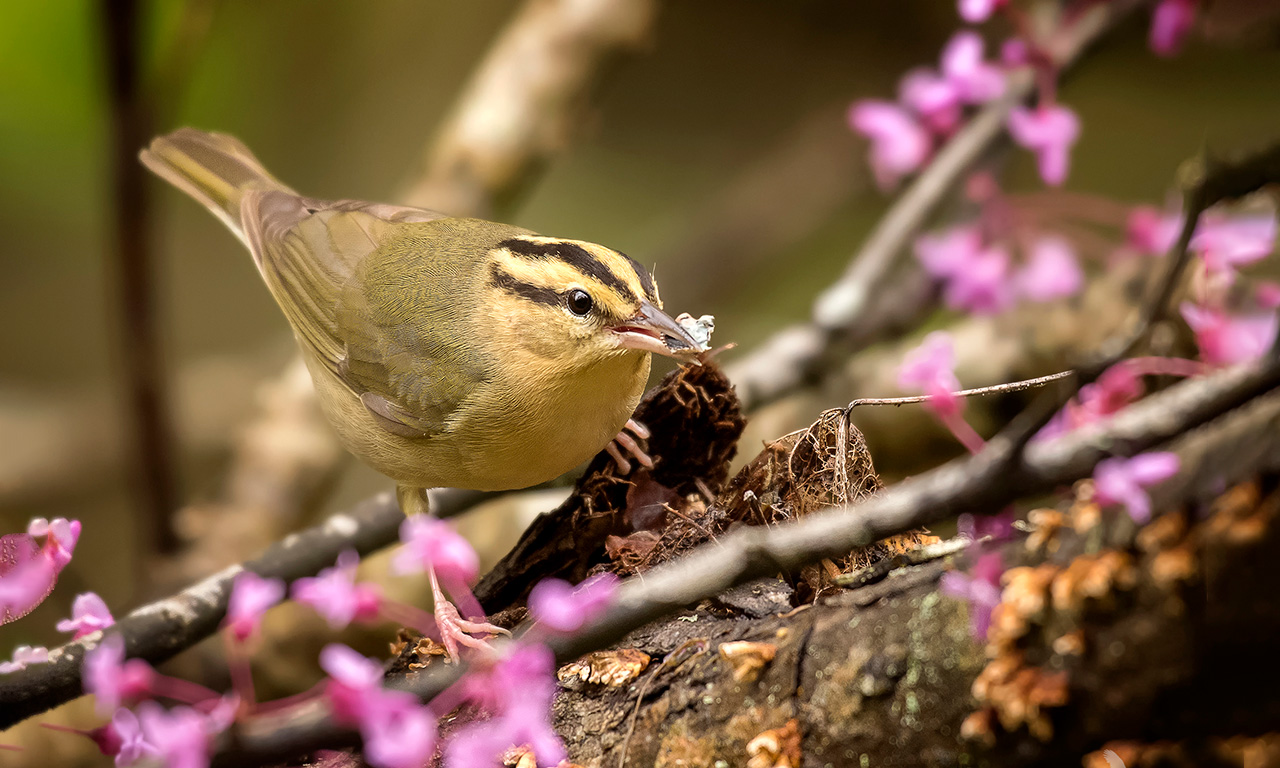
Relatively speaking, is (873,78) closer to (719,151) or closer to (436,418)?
(719,151)

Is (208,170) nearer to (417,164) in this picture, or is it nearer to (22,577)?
(22,577)

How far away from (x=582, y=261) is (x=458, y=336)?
56 cm

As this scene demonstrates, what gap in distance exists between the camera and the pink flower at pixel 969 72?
347 centimetres

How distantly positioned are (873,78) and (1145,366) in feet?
Answer: 21.6

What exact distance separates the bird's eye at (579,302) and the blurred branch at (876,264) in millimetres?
1683

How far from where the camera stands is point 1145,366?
2.39m

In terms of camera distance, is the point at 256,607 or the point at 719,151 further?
the point at 719,151

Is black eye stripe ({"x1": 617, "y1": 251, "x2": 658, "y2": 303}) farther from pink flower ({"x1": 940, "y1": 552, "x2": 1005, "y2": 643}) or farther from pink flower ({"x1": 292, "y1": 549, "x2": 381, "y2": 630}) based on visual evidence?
pink flower ({"x1": 940, "y1": 552, "x2": 1005, "y2": 643})

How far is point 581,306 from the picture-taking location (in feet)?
A: 8.59

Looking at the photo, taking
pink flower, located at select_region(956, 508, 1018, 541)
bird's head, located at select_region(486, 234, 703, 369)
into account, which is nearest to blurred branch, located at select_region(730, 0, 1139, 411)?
bird's head, located at select_region(486, 234, 703, 369)

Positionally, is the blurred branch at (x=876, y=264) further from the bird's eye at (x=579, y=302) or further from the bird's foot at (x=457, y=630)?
the bird's foot at (x=457, y=630)

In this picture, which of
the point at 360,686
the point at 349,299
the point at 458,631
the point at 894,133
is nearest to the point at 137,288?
the point at 349,299

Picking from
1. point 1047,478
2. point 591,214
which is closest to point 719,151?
point 591,214

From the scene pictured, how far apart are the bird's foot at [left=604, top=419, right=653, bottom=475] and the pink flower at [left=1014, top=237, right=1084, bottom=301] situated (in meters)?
1.78
